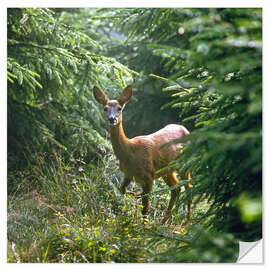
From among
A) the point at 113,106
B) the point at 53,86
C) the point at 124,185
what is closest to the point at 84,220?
the point at 124,185

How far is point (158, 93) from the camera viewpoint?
480 cm

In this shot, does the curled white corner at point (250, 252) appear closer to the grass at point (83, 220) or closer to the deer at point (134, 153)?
the grass at point (83, 220)

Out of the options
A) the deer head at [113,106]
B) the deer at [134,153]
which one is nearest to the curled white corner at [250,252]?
the deer at [134,153]

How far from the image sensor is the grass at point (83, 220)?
2.61 m

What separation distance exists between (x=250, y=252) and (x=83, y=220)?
4.30 ft

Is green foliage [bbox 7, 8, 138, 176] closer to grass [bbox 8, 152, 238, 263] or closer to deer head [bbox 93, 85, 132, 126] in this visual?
grass [bbox 8, 152, 238, 263]

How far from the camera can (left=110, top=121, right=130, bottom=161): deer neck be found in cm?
327

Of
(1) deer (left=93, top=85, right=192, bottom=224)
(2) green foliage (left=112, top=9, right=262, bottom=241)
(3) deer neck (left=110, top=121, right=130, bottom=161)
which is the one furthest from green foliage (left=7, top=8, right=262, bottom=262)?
(3) deer neck (left=110, top=121, right=130, bottom=161)

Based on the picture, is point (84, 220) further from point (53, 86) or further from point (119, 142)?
point (53, 86)

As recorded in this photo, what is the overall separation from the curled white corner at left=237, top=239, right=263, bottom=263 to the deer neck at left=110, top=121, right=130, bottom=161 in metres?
1.34

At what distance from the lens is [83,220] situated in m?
3.04
